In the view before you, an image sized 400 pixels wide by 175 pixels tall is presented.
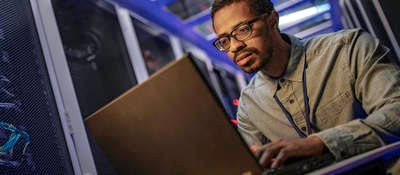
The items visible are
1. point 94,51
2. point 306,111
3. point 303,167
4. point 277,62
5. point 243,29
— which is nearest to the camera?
point 303,167

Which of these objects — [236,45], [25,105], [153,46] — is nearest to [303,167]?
[236,45]

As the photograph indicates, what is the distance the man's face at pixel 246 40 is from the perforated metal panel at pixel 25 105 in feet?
2.94

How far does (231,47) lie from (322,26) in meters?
3.18

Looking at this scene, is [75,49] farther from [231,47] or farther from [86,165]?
[231,47]

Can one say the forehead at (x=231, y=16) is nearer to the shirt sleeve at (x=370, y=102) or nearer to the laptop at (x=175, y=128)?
the shirt sleeve at (x=370, y=102)

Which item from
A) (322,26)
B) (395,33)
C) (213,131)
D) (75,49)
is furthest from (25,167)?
(322,26)

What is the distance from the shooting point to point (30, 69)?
1617 millimetres

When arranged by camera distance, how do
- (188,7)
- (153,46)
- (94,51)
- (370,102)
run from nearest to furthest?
(370,102)
(94,51)
(153,46)
(188,7)

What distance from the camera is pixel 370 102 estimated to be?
130 cm

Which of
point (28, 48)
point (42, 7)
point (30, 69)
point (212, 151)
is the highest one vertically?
point (42, 7)

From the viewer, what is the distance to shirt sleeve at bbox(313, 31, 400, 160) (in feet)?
3.37

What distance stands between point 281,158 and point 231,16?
815mm

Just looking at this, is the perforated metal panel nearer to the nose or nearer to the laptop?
the laptop

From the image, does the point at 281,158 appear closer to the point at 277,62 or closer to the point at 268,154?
the point at 268,154
